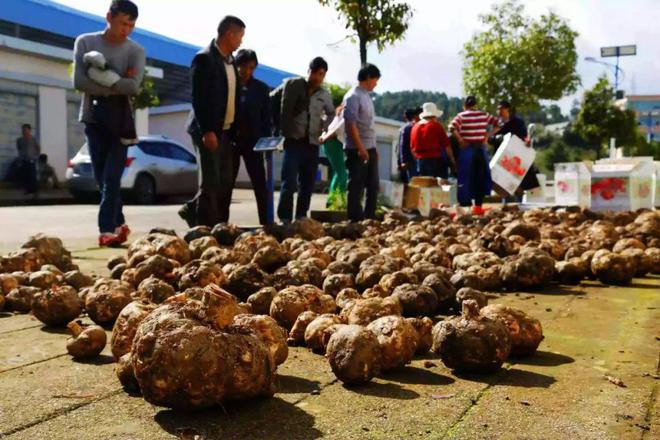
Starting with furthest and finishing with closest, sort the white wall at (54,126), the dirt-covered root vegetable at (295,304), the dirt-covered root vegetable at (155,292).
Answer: the white wall at (54,126), the dirt-covered root vegetable at (155,292), the dirt-covered root vegetable at (295,304)

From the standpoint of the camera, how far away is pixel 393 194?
12.6m

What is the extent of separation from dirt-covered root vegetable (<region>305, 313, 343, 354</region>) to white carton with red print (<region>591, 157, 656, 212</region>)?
908 centimetres

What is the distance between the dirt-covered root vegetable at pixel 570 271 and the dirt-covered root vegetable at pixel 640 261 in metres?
0.34

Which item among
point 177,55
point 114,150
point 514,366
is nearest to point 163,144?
point 114,150

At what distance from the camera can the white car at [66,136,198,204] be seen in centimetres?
1709

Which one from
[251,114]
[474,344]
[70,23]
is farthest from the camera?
[70,23]

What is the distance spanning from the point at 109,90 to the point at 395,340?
15.6ft

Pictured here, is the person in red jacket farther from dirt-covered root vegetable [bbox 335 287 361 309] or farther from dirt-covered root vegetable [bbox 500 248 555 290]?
dirt-covered root vegetable [bbox 335 287 361 309]

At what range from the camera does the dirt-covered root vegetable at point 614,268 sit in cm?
484

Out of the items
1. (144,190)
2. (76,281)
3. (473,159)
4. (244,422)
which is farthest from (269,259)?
(144,190)

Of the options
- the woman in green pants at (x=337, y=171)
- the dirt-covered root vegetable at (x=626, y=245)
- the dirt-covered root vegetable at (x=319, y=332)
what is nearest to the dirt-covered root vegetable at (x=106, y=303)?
the dirt-covered root vegetable at (x=319, y=332)

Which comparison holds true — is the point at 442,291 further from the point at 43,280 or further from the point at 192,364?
the point at 43,280

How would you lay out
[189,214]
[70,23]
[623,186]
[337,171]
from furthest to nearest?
[70,23], [623,186], [337,171], [189,214]

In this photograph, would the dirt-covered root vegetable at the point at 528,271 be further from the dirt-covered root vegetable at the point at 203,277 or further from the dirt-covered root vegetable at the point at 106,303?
the dirt-covered root vegetable at the point at 106,303
